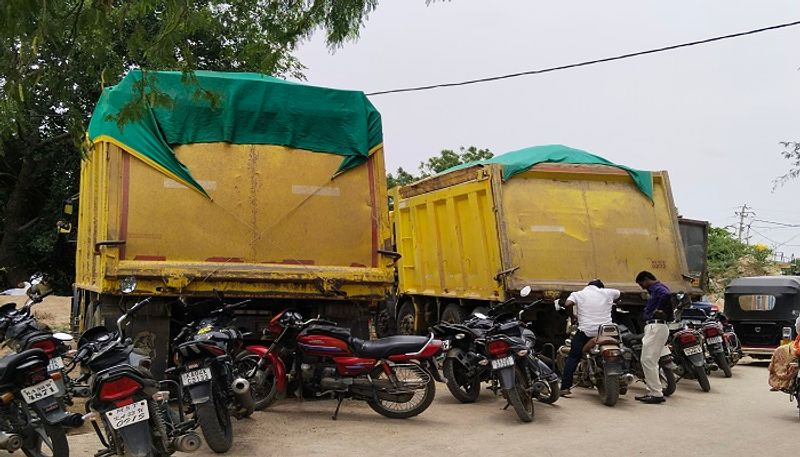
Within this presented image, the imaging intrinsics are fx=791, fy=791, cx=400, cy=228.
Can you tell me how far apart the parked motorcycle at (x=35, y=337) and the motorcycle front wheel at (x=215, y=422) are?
3.08 feet

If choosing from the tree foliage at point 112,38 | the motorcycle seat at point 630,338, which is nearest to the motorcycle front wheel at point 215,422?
the tree foliage at point 112,38

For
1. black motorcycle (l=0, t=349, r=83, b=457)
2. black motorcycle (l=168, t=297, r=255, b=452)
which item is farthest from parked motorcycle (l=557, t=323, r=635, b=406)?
black motorcycle (l=0, t=349, r=83, b=457)

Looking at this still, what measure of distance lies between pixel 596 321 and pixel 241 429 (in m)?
4.04

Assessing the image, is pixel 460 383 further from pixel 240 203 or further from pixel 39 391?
pixel 39 391

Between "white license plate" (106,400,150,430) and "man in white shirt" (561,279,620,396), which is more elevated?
"man in white shirt" (561,279,620,396)

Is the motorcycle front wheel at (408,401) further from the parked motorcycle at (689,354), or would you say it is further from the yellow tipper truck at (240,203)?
the parked motorcycle at (689,354)

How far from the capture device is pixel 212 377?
5.67m

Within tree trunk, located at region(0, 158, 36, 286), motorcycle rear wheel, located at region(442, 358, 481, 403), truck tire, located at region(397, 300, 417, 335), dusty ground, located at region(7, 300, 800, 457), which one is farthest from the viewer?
tree trunk, located at region(0, 158, 36, 286)

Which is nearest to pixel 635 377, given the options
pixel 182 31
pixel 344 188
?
pixel 344 188

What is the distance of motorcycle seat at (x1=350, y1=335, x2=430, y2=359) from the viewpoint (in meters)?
7.14

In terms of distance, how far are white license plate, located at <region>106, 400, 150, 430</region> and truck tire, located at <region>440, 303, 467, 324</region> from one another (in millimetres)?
7209

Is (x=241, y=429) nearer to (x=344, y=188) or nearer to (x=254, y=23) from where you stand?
(x=344, y=188)

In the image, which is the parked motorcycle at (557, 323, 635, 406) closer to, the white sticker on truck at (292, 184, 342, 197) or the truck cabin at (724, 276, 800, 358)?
the white sticker on truck at (292, 184, 342, 197)

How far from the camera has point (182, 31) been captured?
466cm
